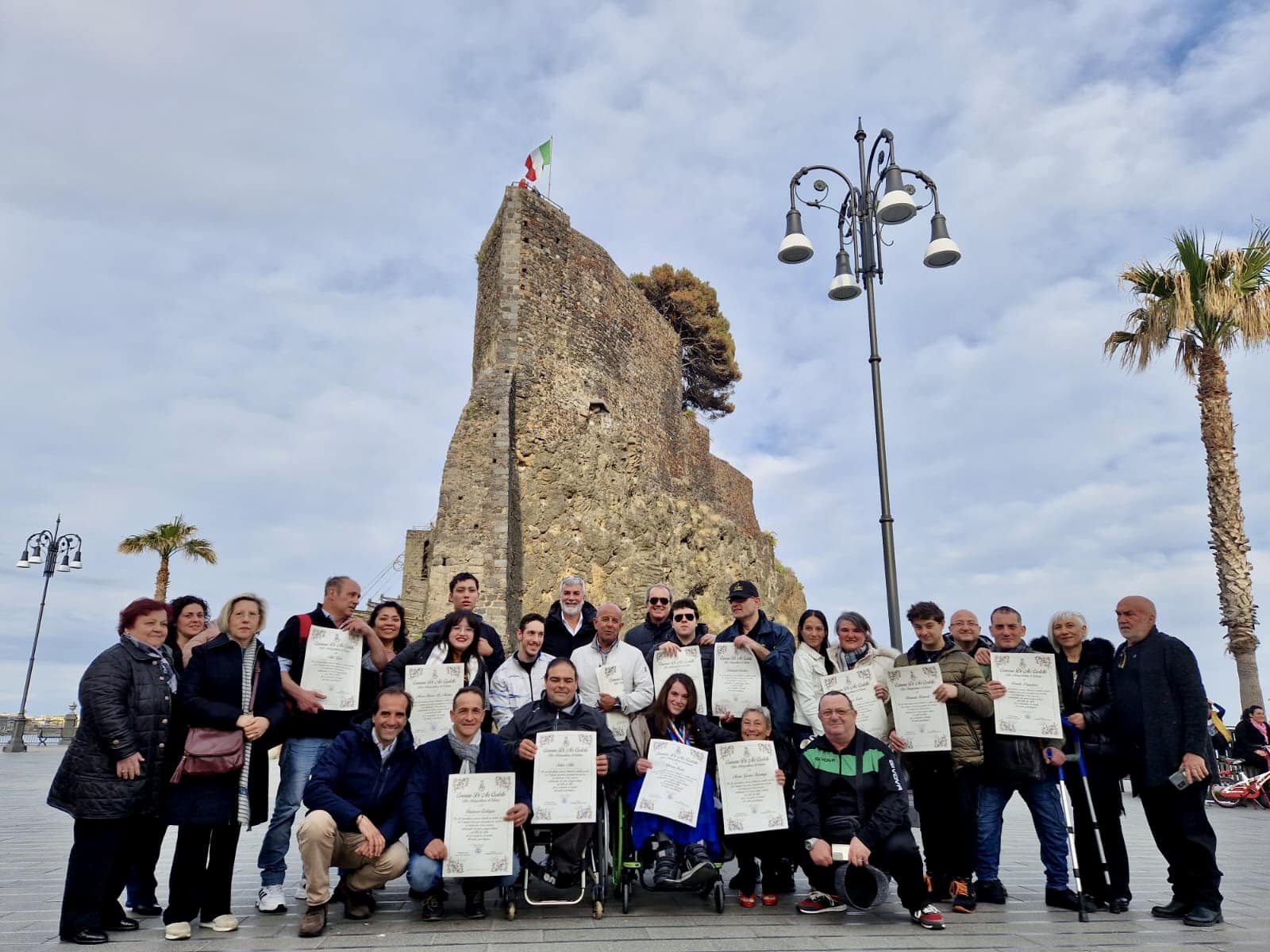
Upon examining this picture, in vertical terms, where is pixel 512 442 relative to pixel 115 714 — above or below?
above

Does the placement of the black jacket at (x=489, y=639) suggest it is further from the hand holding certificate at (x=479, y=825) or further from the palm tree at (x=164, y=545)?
the palm tree at (x=164, y=545)

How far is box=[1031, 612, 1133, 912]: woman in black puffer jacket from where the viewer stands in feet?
18.4

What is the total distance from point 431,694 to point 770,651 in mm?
2514

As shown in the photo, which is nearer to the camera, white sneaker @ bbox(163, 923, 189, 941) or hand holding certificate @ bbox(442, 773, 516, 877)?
white sneaker @ bbox(163, 923, 189, 941)

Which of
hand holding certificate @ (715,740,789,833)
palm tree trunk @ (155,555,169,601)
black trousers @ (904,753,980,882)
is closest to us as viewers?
hand holding certificate @ (715,740,789,833)

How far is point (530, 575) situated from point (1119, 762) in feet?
50.4

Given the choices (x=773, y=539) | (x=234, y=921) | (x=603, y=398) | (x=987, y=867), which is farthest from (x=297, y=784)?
(x=773, y=539)

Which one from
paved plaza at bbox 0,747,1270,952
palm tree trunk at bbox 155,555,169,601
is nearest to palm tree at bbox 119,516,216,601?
palm tree trunk at bbox 155,555,169,601

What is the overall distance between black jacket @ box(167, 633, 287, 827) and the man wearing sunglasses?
281cm

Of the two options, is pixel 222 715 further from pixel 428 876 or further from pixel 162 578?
pixel 162 578

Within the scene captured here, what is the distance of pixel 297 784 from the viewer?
18.9 ft

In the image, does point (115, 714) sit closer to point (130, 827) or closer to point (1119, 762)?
point (130, 827)

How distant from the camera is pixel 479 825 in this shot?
5.21 meters

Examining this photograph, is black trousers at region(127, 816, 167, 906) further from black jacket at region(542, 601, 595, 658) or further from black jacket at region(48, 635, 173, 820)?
black jacket at region(542, 601, 595, 658)
